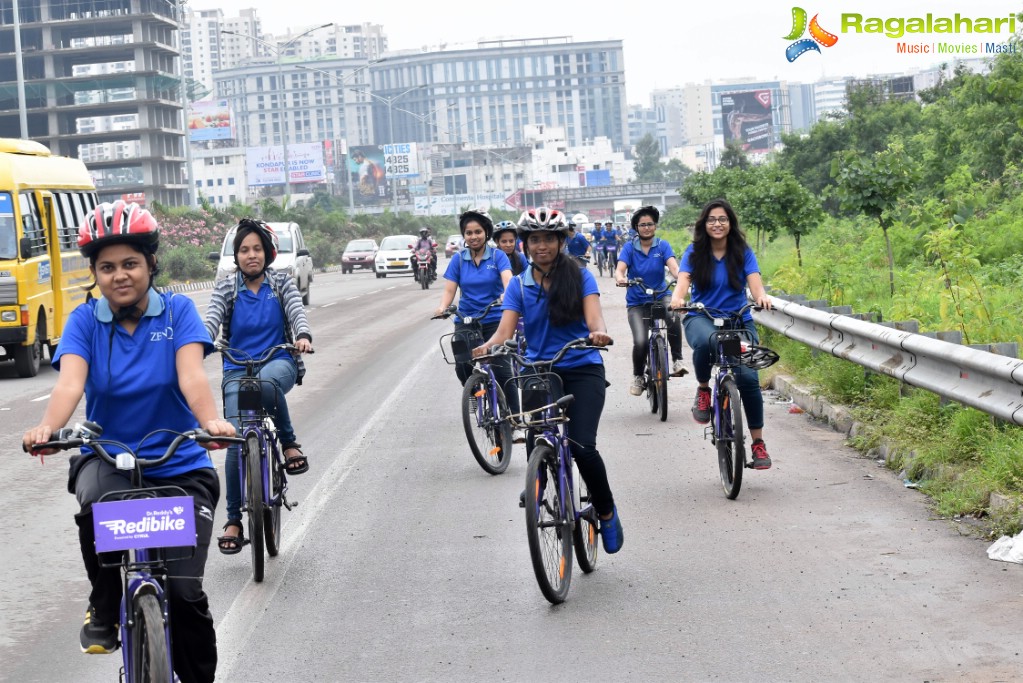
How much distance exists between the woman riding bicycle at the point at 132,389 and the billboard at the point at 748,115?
14685 centimetres

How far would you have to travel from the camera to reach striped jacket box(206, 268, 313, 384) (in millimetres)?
7785

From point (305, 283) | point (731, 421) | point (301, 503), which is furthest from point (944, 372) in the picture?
point (305, 283)

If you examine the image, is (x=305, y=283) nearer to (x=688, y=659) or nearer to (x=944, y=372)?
(x=944, y=372)

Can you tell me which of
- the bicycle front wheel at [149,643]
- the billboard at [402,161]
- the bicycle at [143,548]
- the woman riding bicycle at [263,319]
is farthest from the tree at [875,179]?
the billboard at [402,161]

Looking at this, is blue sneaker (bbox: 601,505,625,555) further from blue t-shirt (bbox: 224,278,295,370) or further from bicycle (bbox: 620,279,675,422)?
bicycle (bbox: 620,279,675,422)

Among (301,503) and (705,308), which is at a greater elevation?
(705,308)

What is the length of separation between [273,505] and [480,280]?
407cm

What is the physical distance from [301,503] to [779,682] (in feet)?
15.7

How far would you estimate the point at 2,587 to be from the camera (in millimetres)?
7273

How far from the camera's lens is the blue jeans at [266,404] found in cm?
746

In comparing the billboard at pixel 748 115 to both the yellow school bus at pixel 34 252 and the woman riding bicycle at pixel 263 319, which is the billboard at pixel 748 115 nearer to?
the yellow school bus at pixel 34 252

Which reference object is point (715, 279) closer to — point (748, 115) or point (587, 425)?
point (587, 425)

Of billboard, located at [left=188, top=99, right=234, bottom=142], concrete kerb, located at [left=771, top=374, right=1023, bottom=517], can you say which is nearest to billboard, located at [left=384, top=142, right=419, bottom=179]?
billboard, located at [left=188, top=99, right=234, bottom=142]

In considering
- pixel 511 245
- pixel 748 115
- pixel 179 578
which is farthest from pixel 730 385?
pixel 748 115
